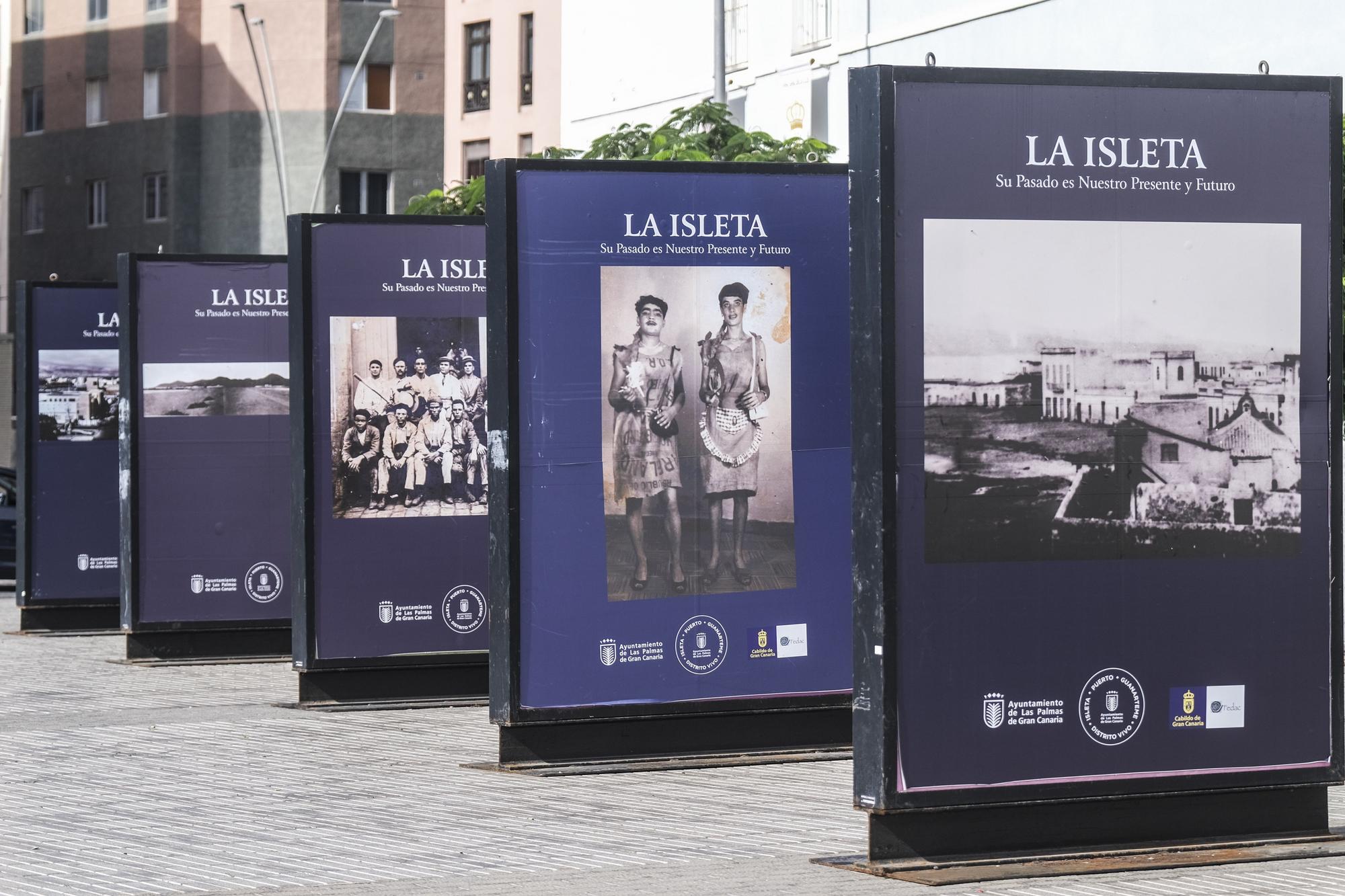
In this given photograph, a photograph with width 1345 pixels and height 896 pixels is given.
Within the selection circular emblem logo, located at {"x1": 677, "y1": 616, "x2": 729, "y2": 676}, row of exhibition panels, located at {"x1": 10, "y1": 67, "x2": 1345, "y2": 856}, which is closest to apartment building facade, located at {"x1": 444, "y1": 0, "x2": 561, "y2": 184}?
row of exhibition panels, located at {"x1": 10, "y1": 67, "x2": 1345, "y2": 856}

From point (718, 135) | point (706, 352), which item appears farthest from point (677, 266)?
point (718, 135)

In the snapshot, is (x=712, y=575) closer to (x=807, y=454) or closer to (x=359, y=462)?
(x=807, y=454)

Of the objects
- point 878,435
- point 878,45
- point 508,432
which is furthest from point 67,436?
point 878,435

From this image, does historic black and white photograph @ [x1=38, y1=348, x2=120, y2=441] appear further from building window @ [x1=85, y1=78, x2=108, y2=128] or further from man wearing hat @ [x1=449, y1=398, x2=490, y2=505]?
building window @ [x1=85, y1=78, x2=108, y2=128]

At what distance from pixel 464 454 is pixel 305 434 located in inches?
40.5

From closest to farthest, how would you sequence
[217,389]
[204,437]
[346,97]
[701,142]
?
[217,389], [204,437], [701,142], [346,97]

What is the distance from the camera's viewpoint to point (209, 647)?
19141mm

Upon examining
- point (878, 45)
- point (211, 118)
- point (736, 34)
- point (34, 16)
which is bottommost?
point (878, 45)

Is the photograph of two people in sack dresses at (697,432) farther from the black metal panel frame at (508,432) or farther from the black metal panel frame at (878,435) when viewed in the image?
the black metal panel frame at (878,435)

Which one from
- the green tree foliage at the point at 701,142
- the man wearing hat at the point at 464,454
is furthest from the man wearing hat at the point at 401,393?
the green tree foliage at the point at 701,142

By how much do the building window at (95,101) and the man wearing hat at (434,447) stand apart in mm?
50208

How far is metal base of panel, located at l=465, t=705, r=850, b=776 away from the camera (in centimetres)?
1214

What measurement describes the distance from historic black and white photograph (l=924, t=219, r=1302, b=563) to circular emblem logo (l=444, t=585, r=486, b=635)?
6.94m

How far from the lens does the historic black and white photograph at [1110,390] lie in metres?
8.88
